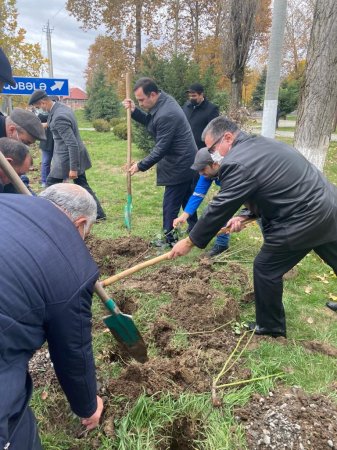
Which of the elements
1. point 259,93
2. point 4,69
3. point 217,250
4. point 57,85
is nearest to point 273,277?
point 217,250

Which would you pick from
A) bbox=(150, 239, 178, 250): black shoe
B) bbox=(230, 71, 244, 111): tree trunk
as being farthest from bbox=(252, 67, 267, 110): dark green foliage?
bbox=(150, 239, 178, 250): black shoe

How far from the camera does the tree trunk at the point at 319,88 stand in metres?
4.72

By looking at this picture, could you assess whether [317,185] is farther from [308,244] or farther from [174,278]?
[174,278]

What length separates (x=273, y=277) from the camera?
9.65 ft

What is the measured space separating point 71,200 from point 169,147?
3.21 metres

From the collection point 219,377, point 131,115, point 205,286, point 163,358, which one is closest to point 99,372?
point 163,358

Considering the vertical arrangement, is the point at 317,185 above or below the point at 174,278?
above

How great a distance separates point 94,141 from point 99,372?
13.8 metres

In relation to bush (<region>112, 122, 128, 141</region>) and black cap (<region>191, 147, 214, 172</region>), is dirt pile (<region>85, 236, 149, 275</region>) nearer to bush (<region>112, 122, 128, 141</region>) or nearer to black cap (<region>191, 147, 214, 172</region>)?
Result: black cap (<region>191, 147, 214, 172</region>)

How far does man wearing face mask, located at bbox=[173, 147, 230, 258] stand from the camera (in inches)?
132

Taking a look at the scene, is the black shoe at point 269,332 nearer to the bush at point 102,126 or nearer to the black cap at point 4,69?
the black cap at point 4,69

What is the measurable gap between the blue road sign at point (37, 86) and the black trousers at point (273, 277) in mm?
6903

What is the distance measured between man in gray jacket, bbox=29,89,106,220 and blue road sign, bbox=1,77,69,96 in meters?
2.79

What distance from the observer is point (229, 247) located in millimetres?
4836
